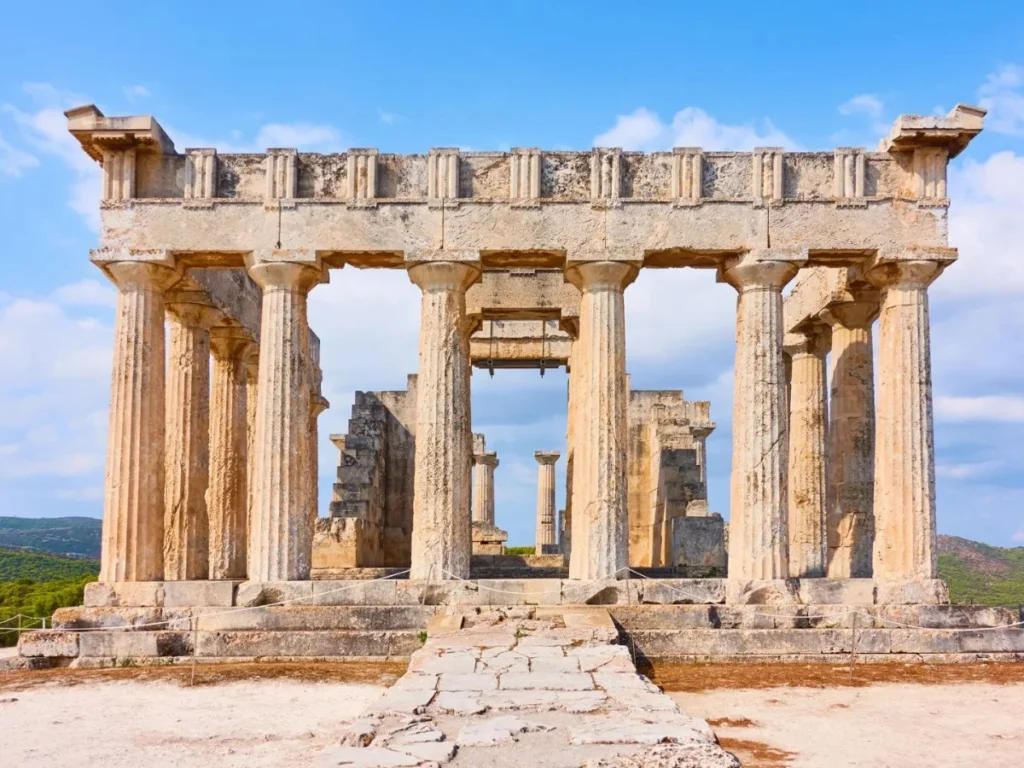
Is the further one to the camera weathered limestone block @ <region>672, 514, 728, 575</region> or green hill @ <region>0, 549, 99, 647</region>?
weathered limestone block @ <region>672, 514, 728, 575</region>

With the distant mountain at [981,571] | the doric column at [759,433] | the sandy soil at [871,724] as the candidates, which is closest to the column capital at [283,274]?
the doric column at [759,433]

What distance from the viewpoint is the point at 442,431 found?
64.5 ft

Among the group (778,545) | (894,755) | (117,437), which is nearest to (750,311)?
(778,545)

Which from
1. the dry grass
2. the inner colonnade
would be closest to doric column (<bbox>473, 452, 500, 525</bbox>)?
the inner colonnade

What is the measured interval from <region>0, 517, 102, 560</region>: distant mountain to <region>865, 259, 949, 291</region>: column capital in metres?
90.7

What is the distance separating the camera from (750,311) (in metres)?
20.0

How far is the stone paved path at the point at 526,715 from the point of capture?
347 inches

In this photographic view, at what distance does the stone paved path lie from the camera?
8.81m

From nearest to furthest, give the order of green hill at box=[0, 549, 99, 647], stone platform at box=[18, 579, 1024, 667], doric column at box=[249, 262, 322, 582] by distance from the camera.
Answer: stone platform at box=[18, 579, 1024, 667] → doric column at box=[249, 262, 322, 582] → green hill at box=[0, 549, 99, 647]

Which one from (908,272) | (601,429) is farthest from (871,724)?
(908,272)

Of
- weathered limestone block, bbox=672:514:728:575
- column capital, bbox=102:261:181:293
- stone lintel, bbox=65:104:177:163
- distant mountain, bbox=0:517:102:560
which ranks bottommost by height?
distant mountain, bbox=0:517:102:560

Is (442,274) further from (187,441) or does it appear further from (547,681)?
(547,681)

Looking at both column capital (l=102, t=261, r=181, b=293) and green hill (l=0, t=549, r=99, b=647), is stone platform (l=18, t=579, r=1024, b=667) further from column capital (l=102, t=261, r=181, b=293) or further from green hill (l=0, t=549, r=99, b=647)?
column capital (l=102, t=261, r=181, b=293)

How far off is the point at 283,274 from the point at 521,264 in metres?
4.43
